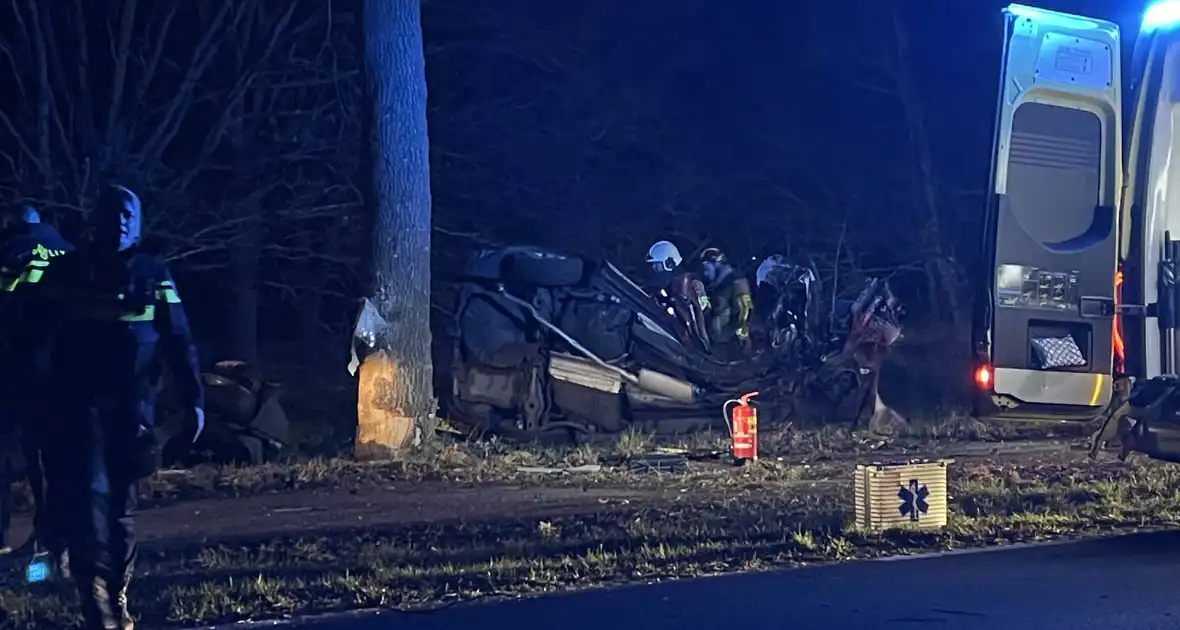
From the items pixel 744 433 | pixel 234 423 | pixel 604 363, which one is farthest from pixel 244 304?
pixel 744 433

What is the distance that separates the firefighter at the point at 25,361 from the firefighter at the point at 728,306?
9.02m

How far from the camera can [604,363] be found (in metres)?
14.0

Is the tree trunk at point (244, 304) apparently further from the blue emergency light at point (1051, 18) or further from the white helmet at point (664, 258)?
the blue emergency light at point (1051, 18)

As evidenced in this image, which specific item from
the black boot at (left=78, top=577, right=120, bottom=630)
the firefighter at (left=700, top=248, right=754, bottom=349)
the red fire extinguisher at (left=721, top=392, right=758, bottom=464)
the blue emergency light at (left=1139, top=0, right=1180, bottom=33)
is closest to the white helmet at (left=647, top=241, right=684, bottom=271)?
the firefighter at (left=700, top=248, right=754, bottom=349)

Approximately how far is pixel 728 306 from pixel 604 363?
2970 mm

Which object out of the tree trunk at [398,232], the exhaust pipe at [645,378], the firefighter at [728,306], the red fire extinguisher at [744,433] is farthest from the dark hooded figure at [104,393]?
the firefighter at [728,306]

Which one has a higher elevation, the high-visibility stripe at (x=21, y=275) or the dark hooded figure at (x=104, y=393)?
the high-visibility stripe at (x=21, y=275)

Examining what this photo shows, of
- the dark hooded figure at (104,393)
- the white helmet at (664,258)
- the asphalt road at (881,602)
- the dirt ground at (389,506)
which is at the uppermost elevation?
the white helmet at (664,258)

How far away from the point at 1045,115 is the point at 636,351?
6.18 metres

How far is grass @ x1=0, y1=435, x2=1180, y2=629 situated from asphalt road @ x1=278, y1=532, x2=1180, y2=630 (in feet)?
1.07

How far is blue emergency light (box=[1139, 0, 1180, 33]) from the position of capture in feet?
28.0

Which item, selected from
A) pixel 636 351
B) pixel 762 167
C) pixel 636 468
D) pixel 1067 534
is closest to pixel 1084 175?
pixel 1067 534

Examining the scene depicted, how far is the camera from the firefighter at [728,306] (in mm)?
16188

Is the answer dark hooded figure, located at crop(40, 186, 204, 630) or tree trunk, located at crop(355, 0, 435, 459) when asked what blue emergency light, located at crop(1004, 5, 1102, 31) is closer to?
dark hooded figure, located at crop(40, 186, 204, 630)
